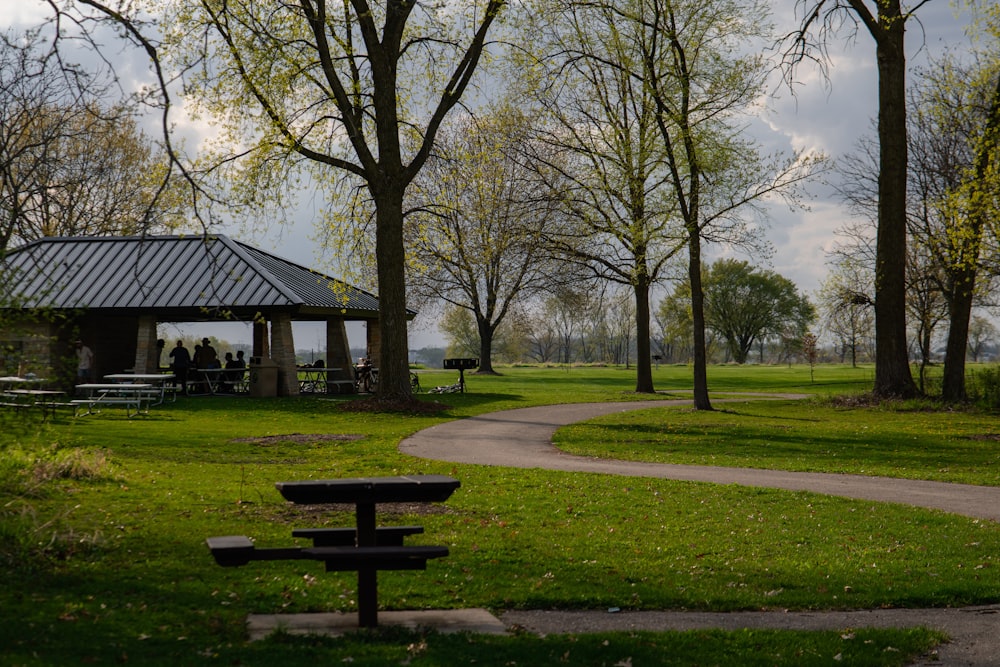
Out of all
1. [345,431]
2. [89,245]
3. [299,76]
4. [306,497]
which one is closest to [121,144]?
[89,245]

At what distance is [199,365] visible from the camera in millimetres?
30734

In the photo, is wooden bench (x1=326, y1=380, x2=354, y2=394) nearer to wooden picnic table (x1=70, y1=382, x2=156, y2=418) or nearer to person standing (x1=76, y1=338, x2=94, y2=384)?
wooden picnic table (x1=70, y1=382, x2=156, y2=418)

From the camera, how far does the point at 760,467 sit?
45.4 ft

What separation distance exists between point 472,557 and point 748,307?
3228 inches

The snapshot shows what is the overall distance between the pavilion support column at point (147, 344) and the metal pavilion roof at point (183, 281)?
1.55 feet

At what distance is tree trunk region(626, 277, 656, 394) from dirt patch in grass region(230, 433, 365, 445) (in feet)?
51.3

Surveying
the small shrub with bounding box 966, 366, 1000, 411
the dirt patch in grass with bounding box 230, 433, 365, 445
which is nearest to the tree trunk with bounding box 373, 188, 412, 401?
the dirt patch in grass with bounding box 230, 433, 365, 445

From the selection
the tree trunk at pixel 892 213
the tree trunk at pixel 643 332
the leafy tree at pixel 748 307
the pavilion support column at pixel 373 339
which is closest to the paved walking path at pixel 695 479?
the tree trunk at pixel 643 332

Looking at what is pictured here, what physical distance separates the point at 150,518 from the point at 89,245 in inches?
987

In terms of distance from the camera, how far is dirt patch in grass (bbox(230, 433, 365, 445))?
1603 centimetres

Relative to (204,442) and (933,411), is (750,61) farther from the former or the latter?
(204,442)

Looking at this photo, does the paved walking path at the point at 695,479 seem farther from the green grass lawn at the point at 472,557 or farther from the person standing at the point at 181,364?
the person standing at the point at 181,364

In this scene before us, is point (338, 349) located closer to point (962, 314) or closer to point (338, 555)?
point (962, 314)

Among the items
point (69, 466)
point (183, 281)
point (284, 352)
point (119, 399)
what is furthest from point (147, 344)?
point (69, 466)
